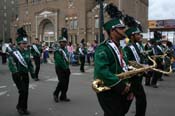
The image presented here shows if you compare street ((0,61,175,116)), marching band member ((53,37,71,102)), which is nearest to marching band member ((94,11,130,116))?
street ((0,61,175,116))

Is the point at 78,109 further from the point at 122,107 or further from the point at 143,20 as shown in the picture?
the point at 143,20

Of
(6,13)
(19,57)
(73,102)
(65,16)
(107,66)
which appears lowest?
(73,102)

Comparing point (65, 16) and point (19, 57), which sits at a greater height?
point (65, 16)

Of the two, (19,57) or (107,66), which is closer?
(107,66)

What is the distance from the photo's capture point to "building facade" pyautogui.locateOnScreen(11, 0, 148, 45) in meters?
62.5

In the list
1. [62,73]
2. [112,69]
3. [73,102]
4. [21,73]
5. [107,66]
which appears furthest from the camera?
[62,73]

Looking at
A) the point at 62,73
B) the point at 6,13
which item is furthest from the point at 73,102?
the point at 6,13

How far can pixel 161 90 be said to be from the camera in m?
13.5

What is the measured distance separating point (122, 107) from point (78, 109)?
4227 millimetres

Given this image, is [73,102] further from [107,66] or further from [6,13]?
[6,13]

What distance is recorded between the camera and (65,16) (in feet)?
220

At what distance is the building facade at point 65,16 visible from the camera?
62.5 metres

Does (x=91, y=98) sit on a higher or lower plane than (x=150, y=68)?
lower

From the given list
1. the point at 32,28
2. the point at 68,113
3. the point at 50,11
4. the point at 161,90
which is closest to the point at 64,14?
the point at 50,11
